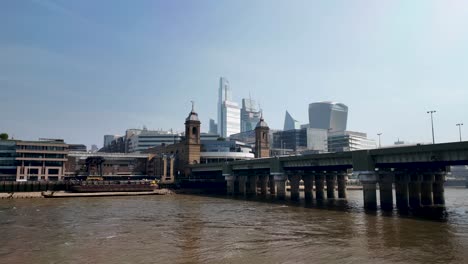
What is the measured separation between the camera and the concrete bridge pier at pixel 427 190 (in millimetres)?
86812

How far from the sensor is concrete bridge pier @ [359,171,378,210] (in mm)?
78062

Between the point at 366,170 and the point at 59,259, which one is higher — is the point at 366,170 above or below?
above

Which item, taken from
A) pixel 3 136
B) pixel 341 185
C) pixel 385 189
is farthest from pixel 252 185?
pixel 3 136

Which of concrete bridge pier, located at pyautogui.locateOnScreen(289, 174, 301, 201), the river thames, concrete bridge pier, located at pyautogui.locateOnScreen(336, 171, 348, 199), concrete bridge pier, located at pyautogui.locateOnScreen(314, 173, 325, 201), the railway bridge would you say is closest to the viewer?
the river thames

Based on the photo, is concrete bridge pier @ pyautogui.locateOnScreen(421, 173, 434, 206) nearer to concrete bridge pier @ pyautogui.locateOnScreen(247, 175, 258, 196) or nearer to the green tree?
concrete bridge pier @ pyautogui.locateOnScreen(247, 175, 258, 196)

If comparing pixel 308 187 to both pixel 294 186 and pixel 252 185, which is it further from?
pixel 252 185

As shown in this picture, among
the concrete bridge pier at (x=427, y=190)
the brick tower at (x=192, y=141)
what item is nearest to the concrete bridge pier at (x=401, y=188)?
the concrete bridge pier at (x=427, y=190)

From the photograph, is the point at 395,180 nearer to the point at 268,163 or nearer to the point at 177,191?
the point at 268,163

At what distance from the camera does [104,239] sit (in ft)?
142

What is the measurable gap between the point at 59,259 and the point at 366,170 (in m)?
62.9

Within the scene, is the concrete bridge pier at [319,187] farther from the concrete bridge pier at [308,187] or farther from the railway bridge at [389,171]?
the concrete bridge pier at [308,187]

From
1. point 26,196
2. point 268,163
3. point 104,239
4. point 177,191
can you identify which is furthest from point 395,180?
point 26,196

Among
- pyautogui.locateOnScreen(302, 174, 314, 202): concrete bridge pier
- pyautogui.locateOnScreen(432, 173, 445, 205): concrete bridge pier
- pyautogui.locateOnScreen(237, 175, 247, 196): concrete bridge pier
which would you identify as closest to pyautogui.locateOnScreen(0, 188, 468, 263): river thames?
pyautogui.locateOnScreen(432, 173, 445, 205): concrete bridge pier

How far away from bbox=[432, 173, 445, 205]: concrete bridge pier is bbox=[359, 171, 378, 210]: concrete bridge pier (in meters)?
20.6
